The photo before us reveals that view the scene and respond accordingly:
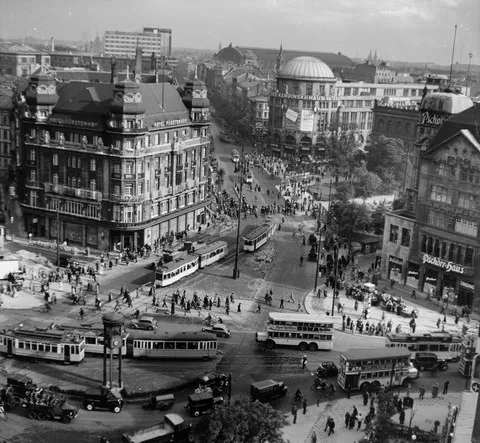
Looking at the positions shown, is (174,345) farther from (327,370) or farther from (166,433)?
(166,433)

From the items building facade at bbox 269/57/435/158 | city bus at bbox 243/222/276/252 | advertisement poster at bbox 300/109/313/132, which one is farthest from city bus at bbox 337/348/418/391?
advertisement poster at bbox 300/109/313/132

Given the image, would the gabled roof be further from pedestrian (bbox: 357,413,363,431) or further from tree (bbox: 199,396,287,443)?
tree (bbox: 199,396,287,443)

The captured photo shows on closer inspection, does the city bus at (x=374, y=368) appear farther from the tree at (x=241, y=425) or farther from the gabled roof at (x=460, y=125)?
the gabled roof at (x=460, y=125)

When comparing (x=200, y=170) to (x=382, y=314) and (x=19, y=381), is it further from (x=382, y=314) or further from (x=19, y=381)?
(x=19, y=381)

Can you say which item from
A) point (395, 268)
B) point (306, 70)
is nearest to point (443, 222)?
point (395, 268)

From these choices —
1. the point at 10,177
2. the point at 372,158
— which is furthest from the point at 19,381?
the point at 372,158

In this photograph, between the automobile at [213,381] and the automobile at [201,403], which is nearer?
the automobile at [201,403]

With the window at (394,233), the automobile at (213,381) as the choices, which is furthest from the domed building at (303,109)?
the automobile at (213,381)
